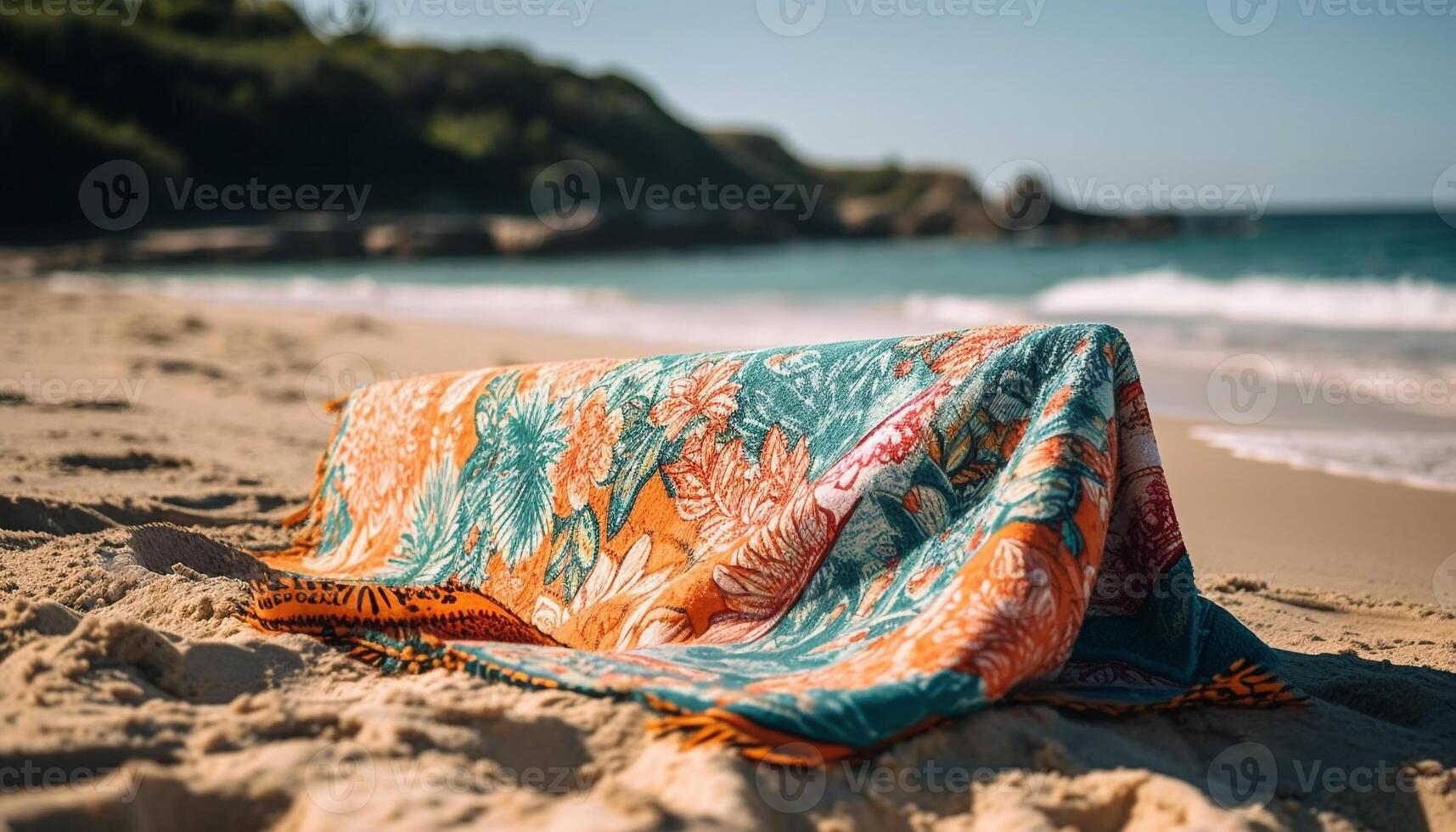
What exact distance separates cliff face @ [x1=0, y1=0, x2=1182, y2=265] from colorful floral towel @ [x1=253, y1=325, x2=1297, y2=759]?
84.2 feet

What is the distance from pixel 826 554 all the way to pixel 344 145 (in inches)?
1966

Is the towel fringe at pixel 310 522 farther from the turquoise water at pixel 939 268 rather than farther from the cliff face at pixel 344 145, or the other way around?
the cliff face at pixel 344 145

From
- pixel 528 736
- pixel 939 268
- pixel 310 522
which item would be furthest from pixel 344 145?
pixel 528 736

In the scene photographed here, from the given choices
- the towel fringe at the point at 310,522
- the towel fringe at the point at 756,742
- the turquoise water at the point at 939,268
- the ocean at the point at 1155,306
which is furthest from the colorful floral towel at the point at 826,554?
the turquoise water at the point at 939,268

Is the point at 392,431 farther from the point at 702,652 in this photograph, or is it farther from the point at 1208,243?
the point at 1208,243

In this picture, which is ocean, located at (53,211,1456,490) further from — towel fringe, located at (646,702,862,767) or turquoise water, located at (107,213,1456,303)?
towel fringe, located at (646,702,862,767)

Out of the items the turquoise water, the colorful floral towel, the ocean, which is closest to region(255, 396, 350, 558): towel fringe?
the colorful floral towel

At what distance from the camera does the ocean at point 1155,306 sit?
5949 mm

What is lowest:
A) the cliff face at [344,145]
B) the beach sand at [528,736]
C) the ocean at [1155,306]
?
the beach sand at [528,736]

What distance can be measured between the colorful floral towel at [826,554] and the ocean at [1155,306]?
311 centimetres

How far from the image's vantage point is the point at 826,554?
2291 millimetres

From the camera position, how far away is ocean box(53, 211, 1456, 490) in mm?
5949

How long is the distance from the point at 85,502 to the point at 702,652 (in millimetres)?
2635

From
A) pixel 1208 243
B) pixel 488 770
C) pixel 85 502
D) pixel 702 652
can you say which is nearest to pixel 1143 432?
pixel 702 652
